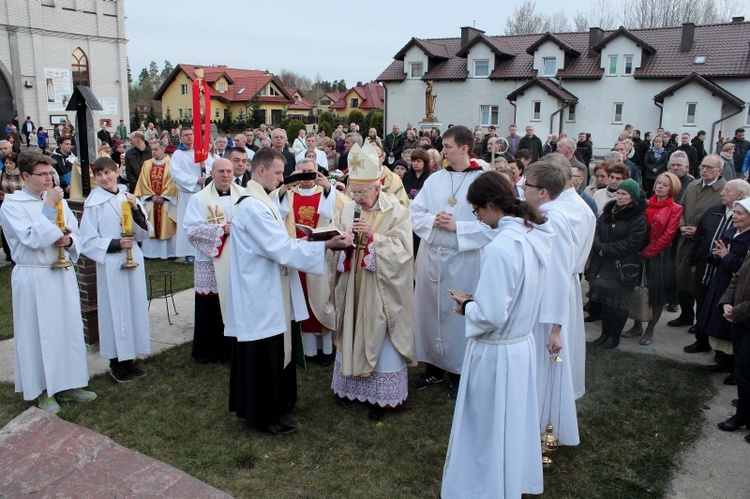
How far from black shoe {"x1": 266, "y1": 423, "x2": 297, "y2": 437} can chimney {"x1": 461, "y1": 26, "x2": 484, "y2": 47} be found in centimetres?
3773

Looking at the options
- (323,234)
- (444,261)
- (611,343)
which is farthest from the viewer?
(611,343)

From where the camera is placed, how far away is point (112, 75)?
34.8m

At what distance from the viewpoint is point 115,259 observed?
557 cm

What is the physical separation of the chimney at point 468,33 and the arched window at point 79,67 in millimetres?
22399

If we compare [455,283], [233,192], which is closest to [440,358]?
[455,283]

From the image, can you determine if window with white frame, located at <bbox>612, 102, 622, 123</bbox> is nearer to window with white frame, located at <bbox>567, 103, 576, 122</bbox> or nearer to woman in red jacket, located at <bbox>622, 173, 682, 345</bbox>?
window with white frame, located at <bbox>567, 103, 576, 122</bbox>

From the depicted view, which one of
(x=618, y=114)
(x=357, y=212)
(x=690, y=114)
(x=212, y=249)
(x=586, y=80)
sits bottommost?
(x=212, y=249)

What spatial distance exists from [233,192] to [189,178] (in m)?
4.44

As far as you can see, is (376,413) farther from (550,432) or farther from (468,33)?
(468,33)

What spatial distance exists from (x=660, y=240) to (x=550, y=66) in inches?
1242

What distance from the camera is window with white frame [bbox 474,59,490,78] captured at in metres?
37.8

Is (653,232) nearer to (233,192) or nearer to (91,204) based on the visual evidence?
(233,192)

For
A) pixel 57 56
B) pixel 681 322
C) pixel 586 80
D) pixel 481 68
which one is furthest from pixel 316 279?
pixel 481 68

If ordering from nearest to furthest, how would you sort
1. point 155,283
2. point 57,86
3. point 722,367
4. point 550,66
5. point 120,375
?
1. point 120,375
2. point 722,367
3. point 155,283
4. point 57,86
5. point 550,66
